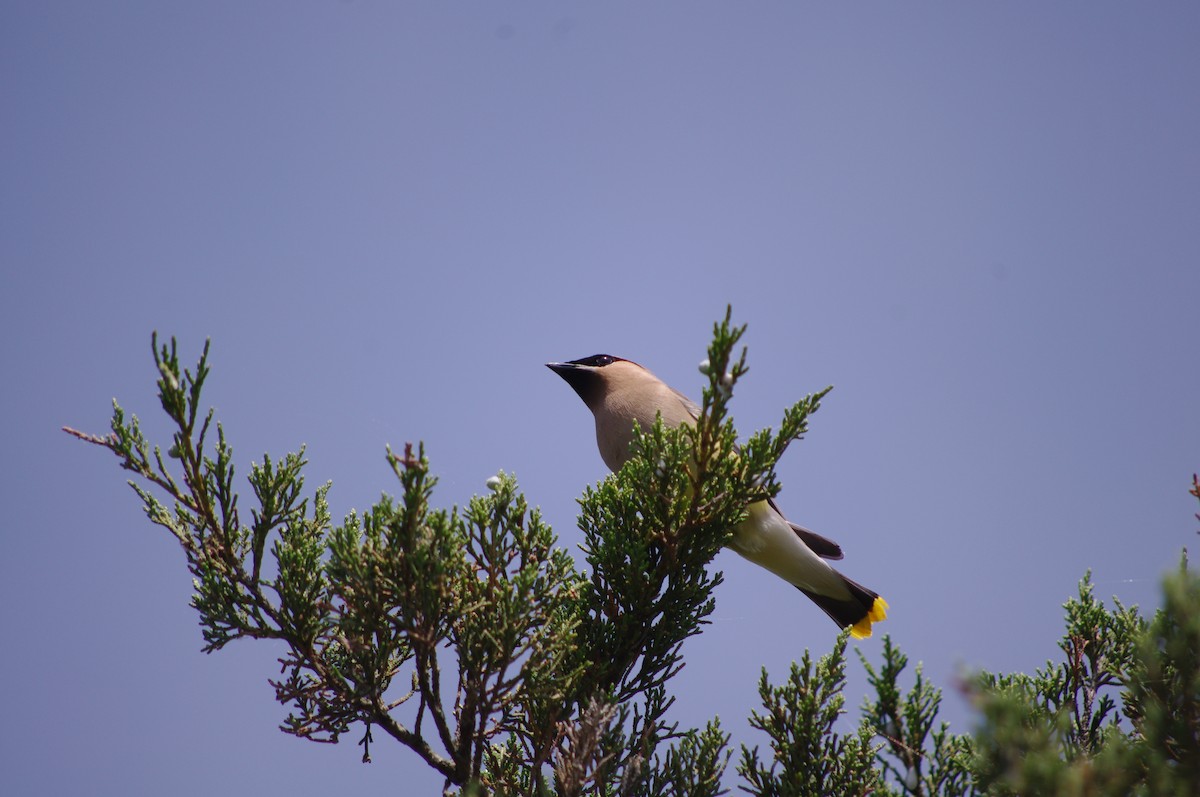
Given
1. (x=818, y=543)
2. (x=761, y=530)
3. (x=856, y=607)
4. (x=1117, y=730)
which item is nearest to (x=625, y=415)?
(x=761, y=530)

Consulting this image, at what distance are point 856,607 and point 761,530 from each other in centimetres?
84

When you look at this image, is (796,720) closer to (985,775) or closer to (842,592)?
(985,775)

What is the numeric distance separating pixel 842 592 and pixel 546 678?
2.32m

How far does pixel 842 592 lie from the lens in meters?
4.54

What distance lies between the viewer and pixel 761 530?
4.14m

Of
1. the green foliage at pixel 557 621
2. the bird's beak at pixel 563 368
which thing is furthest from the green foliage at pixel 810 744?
the bird's beak at pixel 563 368

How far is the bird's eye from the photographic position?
5.02 metres

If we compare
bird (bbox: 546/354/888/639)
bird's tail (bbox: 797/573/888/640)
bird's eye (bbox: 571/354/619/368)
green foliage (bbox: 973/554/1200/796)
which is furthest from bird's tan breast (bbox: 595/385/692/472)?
green foliage (bbox: 973/554/1200/796)

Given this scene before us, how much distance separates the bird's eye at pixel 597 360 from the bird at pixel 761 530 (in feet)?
0.55

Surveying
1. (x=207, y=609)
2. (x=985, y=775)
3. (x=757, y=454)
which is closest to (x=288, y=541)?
(x=207, y=609)

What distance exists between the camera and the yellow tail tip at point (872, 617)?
4.53 metres

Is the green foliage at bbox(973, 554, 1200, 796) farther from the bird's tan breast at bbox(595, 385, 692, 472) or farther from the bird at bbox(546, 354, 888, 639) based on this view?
the bird's tan breast at bbox(595, 385, 692, 472)

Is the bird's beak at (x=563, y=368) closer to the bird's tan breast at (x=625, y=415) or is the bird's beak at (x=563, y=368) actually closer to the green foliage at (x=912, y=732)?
the bird's tan breast at (x=625, y=415)

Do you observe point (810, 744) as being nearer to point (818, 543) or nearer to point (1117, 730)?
point (1117, 730)
